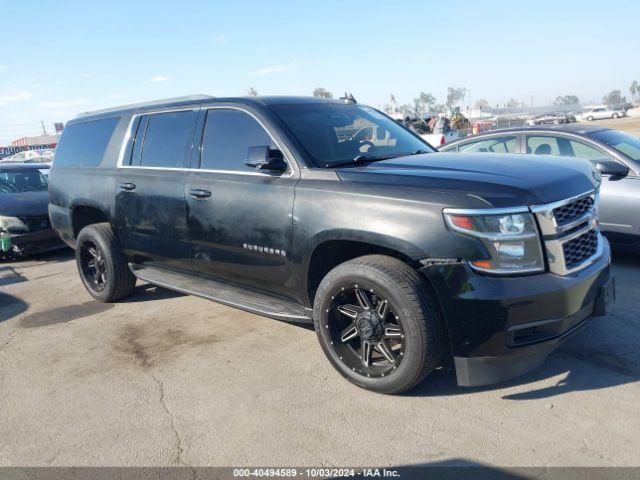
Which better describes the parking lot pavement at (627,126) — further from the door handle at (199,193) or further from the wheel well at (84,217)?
the door handle at (199,193)

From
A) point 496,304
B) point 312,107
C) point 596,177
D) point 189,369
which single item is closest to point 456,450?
point 496,304

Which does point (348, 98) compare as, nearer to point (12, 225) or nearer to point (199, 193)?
point (199, 193)

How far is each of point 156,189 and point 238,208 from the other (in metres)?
1.11

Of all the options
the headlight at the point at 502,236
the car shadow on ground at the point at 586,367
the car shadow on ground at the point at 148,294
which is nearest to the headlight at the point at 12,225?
the car shadow on ground at the point at 148,294

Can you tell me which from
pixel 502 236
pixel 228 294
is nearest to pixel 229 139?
pixel 228 294

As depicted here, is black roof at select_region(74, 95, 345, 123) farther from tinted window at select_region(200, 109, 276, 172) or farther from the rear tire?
the rear tire

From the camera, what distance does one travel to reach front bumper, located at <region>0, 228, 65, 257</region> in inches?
324

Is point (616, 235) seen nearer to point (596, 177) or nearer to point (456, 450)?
point (596, 177)

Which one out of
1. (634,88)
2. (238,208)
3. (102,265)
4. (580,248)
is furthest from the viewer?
(634,88)

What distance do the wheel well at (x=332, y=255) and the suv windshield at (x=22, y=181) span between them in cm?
752

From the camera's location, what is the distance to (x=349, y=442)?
9.68 ft

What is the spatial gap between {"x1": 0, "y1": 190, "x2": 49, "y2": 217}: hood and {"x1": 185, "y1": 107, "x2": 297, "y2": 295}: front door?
16.9 feet

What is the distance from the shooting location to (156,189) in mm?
4762

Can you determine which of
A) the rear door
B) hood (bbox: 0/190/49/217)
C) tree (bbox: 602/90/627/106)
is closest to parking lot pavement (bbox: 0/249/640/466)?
the rear door
